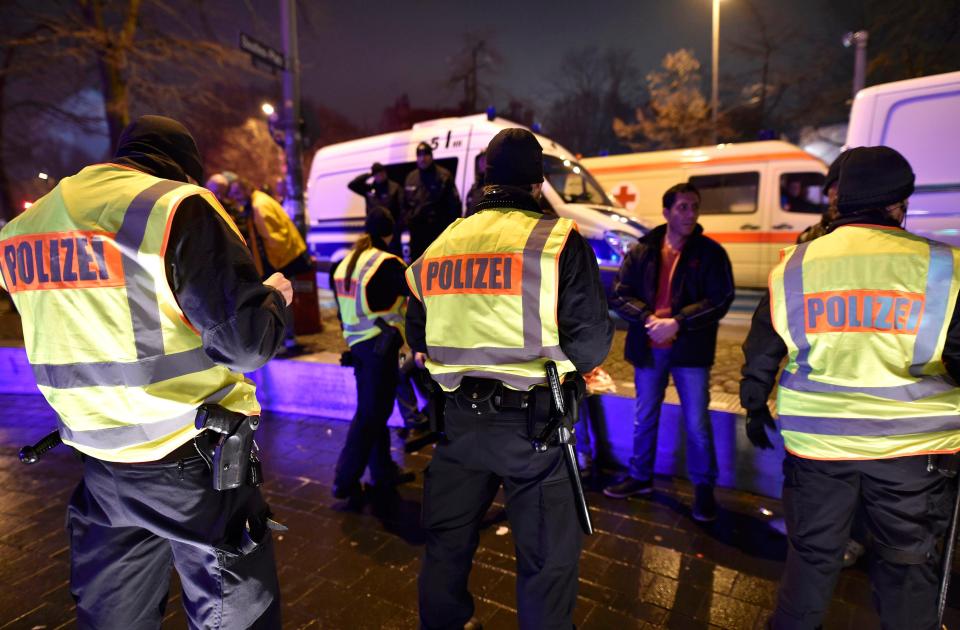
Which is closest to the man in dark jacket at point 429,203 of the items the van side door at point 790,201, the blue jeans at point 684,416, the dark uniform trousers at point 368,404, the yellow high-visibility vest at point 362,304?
the yellow high-visibility vest at point 362,304

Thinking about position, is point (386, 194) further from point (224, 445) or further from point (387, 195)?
point (224, 445)

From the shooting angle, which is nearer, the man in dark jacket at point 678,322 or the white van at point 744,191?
the man in dark jacket at point 678,322

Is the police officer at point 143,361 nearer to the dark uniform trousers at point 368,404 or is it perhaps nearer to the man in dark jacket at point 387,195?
the dark uniform trousers at point 368,404

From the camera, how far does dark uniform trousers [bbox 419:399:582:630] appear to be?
1976 millimetres

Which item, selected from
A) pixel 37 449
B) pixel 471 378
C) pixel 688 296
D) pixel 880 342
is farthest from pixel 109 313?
pixel 688 296

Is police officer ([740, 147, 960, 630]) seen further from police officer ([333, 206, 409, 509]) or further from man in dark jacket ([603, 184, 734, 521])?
police officer ([333, 206, 409, 509])

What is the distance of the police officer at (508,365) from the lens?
197 cm

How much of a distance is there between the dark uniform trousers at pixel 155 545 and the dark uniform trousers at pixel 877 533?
1.85 meters

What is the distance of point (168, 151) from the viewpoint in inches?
73.2

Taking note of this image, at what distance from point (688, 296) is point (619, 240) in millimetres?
3643

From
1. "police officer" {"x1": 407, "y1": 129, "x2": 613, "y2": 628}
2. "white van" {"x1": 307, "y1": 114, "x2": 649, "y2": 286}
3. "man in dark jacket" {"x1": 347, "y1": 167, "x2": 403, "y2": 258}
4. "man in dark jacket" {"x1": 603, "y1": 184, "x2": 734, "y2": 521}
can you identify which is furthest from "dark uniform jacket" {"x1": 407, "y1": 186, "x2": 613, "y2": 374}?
"man in dark jacket" {"x1": 347, "y1": 167, "x2": 403, "y2": 258}

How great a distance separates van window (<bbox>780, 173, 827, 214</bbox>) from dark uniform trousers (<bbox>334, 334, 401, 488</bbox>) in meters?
8.17

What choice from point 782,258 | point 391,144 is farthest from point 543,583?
point 391,144

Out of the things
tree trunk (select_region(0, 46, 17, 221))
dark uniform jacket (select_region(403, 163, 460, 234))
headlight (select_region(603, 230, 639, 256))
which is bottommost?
headlight (select_region(603, 230, 639, 256))
